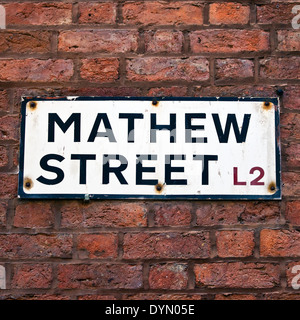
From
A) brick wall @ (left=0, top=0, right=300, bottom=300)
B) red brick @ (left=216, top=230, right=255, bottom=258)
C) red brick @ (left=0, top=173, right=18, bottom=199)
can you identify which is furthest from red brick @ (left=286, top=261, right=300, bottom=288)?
red brick @ (left=0, top=173, right=18, bottom=199)

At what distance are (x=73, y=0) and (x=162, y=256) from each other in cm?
81

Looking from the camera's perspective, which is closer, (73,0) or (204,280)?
(204,280)

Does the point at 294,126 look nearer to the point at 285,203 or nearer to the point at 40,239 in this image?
the point at 285,203

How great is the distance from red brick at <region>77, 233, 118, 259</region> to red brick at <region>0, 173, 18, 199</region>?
0.24m

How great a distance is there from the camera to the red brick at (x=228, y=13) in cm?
143

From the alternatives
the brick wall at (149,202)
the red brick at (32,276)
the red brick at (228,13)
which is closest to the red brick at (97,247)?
the brick wall at (149,202)

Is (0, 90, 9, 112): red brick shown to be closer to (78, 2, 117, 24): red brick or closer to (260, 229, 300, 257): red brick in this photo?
(78, 2, 117, 24): red brick

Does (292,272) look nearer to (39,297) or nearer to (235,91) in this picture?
(235,91)

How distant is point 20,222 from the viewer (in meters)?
1.36

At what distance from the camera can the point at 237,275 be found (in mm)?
1330

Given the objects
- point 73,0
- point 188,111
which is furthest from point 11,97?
point 188,111

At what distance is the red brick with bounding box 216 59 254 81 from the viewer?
4.60ft

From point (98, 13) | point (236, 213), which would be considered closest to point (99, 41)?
point (98, 13)

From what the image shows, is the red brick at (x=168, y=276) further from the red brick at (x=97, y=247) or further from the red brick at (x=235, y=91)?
the red brick at (x=235, y=91)
